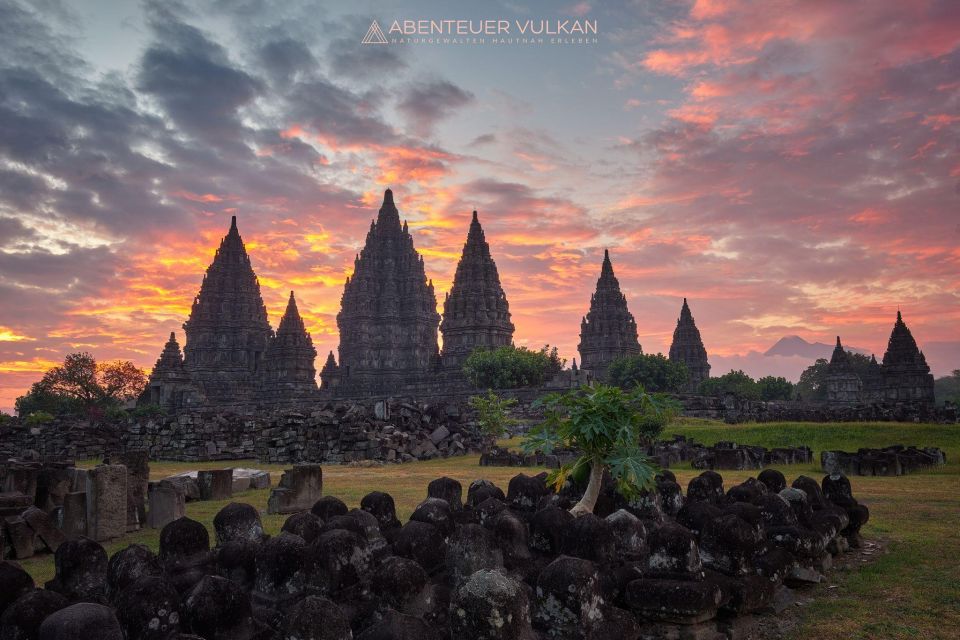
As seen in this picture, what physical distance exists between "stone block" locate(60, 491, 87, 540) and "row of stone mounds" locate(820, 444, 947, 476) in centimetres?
1723

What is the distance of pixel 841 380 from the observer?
216ft

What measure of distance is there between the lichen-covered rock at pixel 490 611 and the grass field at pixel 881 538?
10.3ft

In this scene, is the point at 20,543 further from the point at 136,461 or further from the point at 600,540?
the point at 600,540

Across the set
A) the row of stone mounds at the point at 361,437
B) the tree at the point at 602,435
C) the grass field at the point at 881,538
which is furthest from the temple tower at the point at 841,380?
the tree at the point at 602,435

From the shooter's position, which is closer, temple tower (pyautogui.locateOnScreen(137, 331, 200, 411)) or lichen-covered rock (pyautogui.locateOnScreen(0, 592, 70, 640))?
A: lichen-covered rock (pyautogui.locateOnScreen(0, 592, 70, 640))

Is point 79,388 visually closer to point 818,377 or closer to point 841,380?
point 841,380

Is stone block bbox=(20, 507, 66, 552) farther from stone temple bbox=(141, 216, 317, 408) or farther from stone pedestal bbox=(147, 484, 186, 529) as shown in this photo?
stone temple bbox=(141, 216, 317, 408)

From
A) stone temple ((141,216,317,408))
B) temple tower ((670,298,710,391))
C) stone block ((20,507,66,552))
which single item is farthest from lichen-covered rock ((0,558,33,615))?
temple tower ((670,298,710,391))

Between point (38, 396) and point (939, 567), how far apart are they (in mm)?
71377

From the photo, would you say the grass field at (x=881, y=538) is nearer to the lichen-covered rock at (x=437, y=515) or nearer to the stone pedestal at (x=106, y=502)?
the stone pedestal at (x=106, y=502)

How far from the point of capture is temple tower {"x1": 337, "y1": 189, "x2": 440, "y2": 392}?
71.4 meters

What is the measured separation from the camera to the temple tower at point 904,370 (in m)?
58.9

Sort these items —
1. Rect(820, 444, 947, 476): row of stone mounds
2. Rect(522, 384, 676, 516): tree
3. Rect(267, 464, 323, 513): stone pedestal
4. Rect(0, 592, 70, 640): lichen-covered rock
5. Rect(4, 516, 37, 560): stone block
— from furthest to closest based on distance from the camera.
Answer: Rect(820, 444, 947, 476): row of stone mounds < Rect(267, 464, 323, 513): stone pedestal < Rect(4, 516, 37, 560): stone block < Rect(522, 384, 676, 516): tree < Rect(0, 592, 70, 640): lichen-covered rock

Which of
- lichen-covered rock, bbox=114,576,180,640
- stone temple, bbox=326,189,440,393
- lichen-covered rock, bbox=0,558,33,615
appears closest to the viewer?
lichen-covered rock, bbox=114,576,180,640
